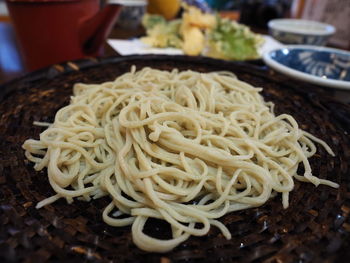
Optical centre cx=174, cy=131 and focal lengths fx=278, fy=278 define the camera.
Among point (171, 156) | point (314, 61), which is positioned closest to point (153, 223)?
point (171, 156)

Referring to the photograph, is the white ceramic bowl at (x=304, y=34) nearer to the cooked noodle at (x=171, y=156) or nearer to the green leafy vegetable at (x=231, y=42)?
the green leafy vegetable at (x=231, y=42)

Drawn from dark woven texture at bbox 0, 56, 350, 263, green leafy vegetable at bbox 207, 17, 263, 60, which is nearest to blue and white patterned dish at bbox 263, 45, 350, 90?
green leafy vegetable at bbox 207, 17, 263, 60

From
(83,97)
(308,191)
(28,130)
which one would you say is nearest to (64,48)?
(83,97)

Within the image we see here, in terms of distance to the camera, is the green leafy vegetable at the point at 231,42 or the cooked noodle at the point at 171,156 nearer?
the cooked noodle at the point at 171,156

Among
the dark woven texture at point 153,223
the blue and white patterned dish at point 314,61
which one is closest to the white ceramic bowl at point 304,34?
the blue and white patterned dish at point 314,61

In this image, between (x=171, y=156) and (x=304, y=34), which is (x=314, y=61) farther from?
(x=171, y=156)

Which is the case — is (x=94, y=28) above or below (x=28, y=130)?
above

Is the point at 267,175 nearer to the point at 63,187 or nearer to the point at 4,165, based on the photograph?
the point at 63,187
